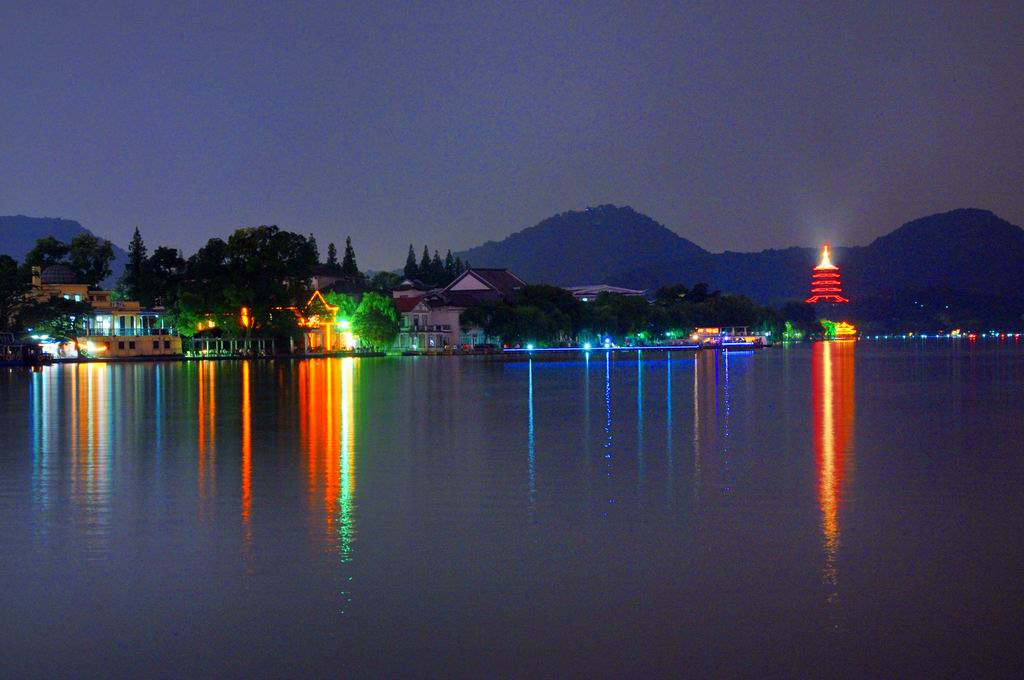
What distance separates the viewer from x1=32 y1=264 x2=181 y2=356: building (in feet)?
266

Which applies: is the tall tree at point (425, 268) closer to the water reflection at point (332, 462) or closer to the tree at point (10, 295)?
the tree at point (10, 295)

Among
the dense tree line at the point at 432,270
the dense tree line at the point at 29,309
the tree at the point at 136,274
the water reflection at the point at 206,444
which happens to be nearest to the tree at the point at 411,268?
the dense tree line at the point at 432,270

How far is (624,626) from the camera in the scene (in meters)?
8.51

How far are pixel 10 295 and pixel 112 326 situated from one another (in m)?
9.41

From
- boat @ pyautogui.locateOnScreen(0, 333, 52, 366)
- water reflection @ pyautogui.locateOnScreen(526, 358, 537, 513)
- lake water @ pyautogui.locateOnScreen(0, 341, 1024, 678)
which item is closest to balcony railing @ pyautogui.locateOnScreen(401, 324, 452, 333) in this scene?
boat @ pyautogui.locateOnScreen(0, 333, 52, 366)

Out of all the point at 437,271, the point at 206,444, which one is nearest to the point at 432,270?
the point at 437,271

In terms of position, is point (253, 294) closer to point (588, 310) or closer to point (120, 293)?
point (120, 293)

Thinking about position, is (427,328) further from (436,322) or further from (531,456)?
(531,456)

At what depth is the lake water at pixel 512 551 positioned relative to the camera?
8.00 metres

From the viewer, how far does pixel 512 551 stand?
433 inches

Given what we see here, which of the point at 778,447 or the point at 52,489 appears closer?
the point at 52,489

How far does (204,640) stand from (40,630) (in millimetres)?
1387

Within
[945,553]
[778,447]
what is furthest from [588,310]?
[945,553]

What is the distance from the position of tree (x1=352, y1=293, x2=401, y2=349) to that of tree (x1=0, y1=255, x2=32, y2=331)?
25.1 metres
